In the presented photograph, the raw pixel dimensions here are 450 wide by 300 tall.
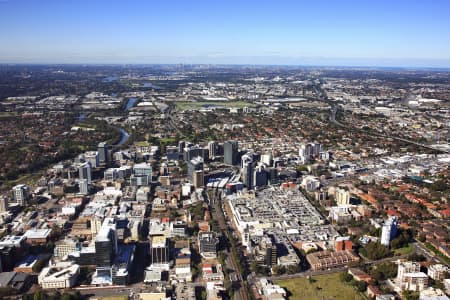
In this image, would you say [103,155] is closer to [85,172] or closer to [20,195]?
[85,172]

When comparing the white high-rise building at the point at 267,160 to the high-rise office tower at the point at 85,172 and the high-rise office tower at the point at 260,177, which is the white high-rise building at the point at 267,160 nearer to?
the high-rise office tower at the point at 260,177

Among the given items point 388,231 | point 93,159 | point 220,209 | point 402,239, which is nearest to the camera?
point 388,231

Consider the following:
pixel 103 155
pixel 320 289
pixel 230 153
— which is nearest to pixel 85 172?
pixel 103 155

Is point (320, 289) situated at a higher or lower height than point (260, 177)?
lower

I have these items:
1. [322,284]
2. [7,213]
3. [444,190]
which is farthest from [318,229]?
[7,213]

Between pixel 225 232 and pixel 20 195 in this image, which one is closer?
pixel 225 232

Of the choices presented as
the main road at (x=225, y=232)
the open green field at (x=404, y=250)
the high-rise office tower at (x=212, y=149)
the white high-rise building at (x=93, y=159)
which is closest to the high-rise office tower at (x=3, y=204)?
the white high-rise building at (x=93, y=159)

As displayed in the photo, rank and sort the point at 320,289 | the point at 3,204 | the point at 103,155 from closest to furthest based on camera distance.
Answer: the point at 320,289 → the point at 3,204 → the point at 103,155

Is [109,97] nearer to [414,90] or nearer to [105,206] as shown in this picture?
[105,206]
